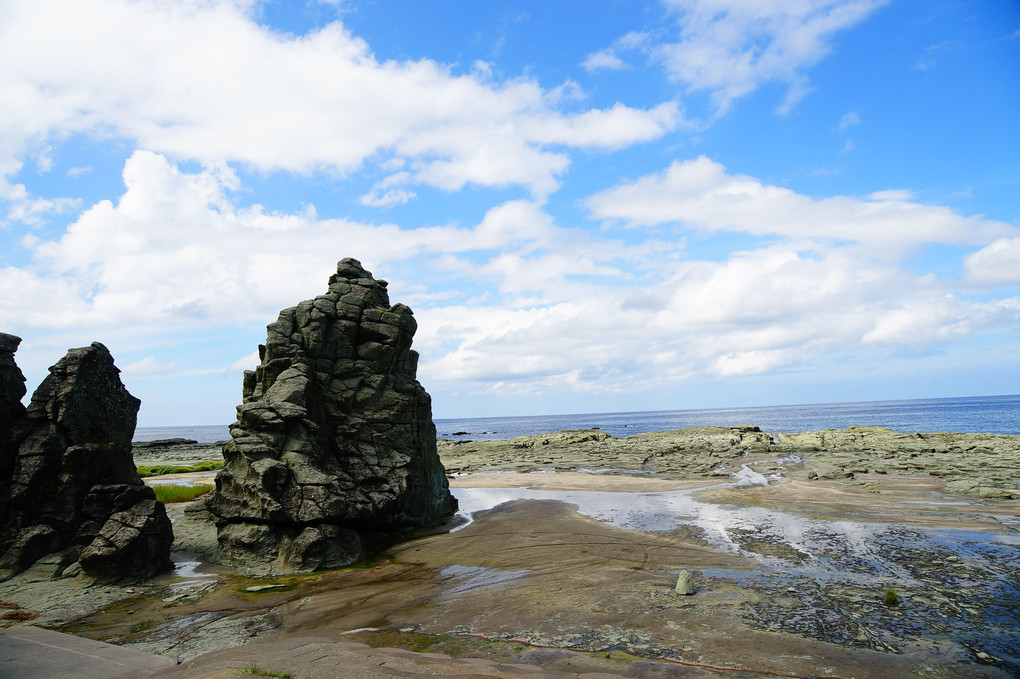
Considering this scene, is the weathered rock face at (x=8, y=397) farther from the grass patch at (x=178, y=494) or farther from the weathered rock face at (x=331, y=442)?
the grass patch at (x=178, y=494)

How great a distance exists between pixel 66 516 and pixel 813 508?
121ft

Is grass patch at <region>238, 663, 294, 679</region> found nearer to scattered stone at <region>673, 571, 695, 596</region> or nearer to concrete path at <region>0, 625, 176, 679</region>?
concrete path at <region>0, 625, 176, 679</region>

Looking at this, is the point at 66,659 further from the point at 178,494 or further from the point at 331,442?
the point at 178,494

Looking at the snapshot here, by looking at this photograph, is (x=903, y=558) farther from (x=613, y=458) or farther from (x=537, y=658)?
(x=613, y=458)

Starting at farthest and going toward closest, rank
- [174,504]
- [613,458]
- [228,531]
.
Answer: [613,458], [174,504], [228,531]

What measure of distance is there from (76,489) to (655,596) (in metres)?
23.5

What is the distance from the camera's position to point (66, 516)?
22.6 m

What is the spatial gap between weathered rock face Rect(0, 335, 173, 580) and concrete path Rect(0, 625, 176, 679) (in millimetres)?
6293

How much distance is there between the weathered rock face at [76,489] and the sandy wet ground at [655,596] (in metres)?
1.63

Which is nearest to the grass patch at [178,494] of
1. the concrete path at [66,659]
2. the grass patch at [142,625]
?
the grass patch at [142,625]

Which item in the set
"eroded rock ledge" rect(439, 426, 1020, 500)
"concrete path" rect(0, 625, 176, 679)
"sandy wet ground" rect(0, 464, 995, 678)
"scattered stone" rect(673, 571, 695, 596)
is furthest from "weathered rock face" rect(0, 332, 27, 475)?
"eroded rock ledge" rect(439, 426, 1020, 500)

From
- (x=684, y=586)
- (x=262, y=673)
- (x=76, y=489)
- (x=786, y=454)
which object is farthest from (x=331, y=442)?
(x=786, y=454)

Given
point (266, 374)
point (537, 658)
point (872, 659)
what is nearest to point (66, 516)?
point (266, 374)

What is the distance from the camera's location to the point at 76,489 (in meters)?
23.0
